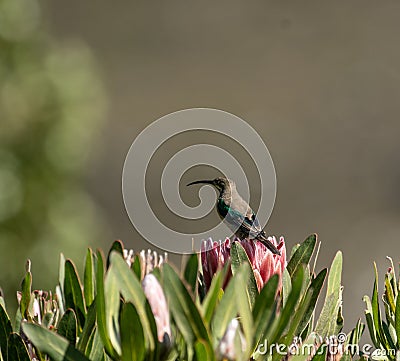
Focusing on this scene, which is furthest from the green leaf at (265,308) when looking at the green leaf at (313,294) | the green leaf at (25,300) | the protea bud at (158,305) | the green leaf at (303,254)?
the green leaf at (25,300)

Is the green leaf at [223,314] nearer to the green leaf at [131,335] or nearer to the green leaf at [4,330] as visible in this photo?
the green leaf at [131,335]

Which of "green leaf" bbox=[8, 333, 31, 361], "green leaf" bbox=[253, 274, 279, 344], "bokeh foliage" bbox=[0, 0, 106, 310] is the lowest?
"green leaf" bbox=[8, 333, 31, 361]

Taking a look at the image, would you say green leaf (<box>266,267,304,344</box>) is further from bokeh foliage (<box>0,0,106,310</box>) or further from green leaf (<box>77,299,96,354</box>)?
bokeh foliage (<box>0,0,106,310</box>)

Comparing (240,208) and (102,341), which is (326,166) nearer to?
(240,208)

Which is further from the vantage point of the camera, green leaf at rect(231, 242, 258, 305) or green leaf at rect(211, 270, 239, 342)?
green leaf at rect(231, 242, 258, 305)

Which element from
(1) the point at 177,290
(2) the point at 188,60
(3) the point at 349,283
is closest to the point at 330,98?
(2) the point at 188,60

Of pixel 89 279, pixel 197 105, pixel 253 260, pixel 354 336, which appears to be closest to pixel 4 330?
pixel 89 279

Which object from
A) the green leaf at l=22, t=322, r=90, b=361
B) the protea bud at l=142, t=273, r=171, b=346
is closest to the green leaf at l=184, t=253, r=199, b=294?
the protea bud at l=142, t=273, r=171, b=346
